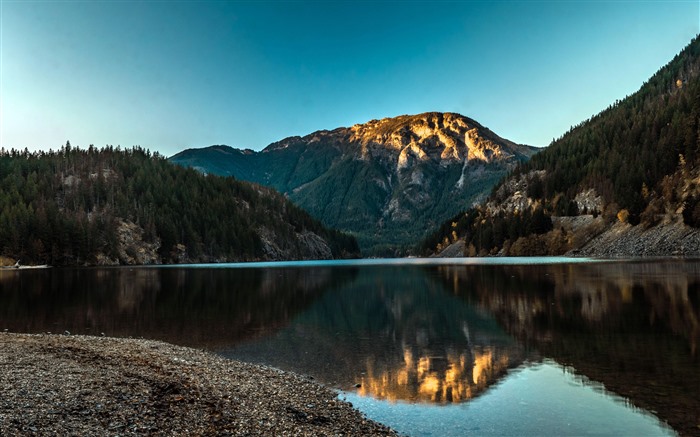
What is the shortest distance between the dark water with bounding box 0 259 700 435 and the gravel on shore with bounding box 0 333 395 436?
211 centimetres

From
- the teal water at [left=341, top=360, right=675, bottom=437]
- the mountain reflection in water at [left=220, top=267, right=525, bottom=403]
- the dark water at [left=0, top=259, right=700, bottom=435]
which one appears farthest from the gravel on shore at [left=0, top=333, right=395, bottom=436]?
the mountain reflection in water at [left=220, top=267, right=525, bottom=403]

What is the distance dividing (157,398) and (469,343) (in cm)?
1934

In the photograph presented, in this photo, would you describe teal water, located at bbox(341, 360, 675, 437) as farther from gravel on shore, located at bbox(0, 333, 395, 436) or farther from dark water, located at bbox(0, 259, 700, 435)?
gravel on shore, located at bbox(0, 333, 395, 436)

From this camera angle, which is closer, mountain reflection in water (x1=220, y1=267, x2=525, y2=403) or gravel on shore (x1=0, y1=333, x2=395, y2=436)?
gravel on shore (x1=0, y1=333, x2=395, y2=436)

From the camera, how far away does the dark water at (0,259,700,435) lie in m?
16.1

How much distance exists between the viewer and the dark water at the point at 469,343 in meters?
16.1

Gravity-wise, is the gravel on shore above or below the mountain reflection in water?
above

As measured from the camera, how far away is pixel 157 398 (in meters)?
16.6

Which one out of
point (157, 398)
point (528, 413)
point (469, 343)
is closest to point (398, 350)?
point (469, 343)

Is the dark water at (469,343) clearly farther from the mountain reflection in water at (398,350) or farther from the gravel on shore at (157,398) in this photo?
the gravel on shore at (157,398)

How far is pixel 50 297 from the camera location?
6091 cm

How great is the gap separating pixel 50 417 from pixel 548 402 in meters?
17.4

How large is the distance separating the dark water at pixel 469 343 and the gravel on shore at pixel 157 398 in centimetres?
211

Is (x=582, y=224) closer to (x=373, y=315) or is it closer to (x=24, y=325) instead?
(x=373, y=315)
